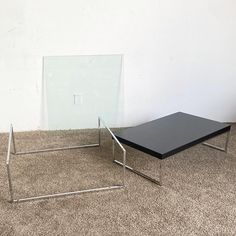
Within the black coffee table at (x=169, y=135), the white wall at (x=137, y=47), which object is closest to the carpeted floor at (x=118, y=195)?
the black coffee table at (x=169, y=135)

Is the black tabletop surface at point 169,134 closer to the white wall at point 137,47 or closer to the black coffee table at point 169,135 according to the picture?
the black coffee table at point 169,135

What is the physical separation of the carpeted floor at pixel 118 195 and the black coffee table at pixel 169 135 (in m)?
0.17

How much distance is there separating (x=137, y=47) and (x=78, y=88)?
0.63 m

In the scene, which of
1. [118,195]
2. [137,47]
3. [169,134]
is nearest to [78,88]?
[137,47]

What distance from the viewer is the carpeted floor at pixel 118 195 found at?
1.88m

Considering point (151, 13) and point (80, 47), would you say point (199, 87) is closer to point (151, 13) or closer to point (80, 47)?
point (151, 13)

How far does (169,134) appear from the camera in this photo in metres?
2.47

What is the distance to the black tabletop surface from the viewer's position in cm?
226

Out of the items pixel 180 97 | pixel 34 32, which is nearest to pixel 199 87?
pixel 180 97

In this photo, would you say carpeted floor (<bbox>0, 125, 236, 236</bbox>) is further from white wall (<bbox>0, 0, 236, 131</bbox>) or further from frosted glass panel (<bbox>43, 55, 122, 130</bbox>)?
white wall (<bbox>0, 0, 236, 131</bbox>)

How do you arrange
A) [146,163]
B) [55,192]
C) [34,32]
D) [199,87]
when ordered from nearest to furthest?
1. [55,192]
2. [146,163]
3. [34,32]
4. [199,87]

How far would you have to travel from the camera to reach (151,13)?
292 cm

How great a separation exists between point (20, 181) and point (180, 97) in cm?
168

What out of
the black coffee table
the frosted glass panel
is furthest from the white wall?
the black coffee table
